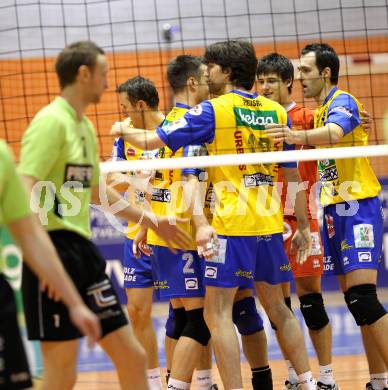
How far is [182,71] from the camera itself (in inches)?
255

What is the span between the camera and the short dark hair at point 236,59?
5598 mm

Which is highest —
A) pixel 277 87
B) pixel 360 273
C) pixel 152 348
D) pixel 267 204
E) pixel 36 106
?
pixel 36 106

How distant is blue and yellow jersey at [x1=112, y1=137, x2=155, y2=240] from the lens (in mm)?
6918

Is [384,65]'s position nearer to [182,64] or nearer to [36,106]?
[36,106]

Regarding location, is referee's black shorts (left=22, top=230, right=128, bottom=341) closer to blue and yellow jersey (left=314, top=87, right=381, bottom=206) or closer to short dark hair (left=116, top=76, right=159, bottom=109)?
blue and yellow jersey (left=314, top=87, right=381, bottom=206)

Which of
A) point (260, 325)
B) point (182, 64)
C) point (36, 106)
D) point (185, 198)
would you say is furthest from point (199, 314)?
point (36, 106)

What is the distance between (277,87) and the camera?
22.5 ft

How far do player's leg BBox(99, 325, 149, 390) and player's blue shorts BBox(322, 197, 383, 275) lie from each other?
2313 millimetres

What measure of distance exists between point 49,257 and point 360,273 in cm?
305

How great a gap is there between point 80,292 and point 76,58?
1104mm

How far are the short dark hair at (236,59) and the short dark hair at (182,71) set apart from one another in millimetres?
787

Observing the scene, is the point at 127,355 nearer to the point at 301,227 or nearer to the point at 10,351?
the point at 10,351

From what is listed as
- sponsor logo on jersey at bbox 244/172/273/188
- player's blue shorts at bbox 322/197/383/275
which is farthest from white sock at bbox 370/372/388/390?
sponsor logo on jersey at bbox 244/172/273/188

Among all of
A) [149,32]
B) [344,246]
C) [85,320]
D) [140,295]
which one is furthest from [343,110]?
[149,32]
